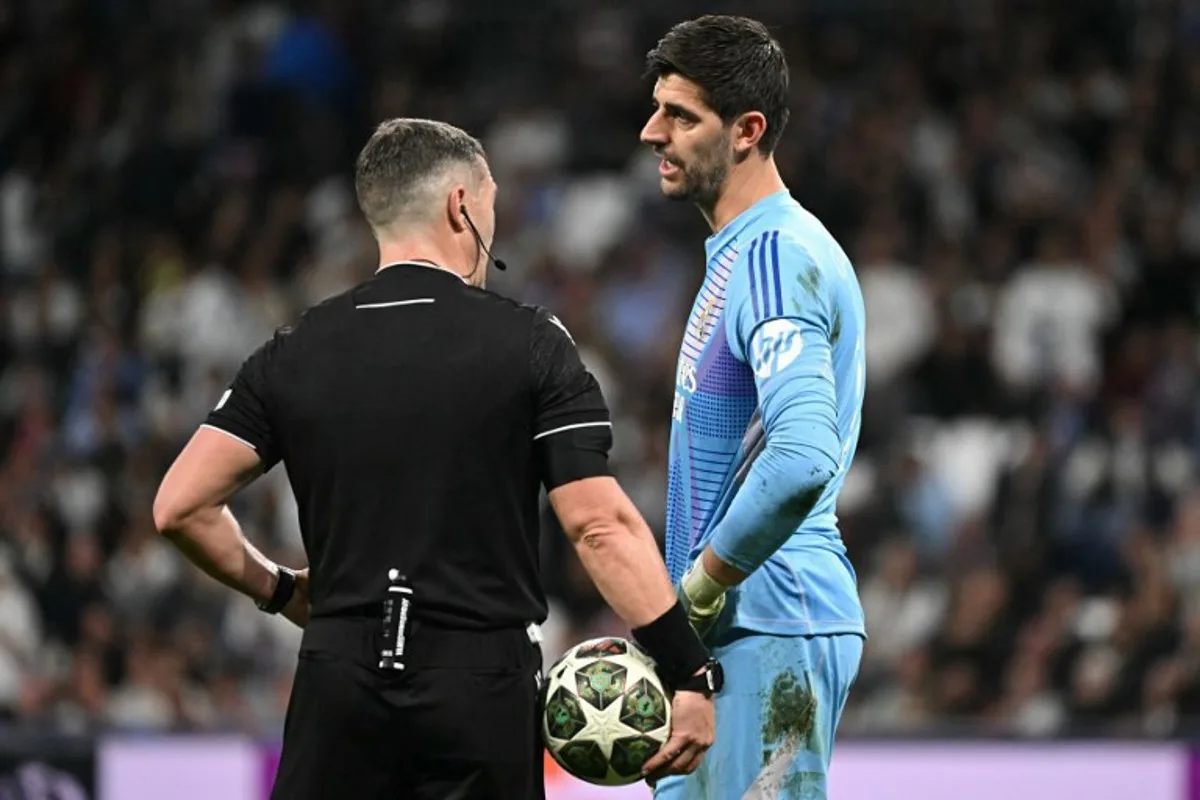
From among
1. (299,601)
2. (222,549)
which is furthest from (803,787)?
(222,549)

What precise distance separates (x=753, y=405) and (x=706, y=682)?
24.6 inches

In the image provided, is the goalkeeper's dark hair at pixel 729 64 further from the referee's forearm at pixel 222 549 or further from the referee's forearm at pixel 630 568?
the referee's forearm at pixel 222 549

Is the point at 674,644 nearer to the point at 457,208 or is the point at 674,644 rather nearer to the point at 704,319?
the point at 704,319

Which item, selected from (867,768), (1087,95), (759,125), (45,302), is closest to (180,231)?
(45,302)

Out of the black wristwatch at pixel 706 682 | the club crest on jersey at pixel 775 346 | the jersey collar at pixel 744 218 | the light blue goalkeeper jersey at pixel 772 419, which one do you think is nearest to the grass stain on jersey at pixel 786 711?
the light blue goalkeeper jersey at pixel 772 419

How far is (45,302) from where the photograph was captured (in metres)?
13.0

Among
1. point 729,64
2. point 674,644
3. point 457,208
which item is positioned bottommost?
point 674,644

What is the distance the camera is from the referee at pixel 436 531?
4.15 m

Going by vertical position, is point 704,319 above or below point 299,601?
above

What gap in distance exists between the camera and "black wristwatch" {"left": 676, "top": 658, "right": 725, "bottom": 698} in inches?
165

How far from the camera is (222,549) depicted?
4.45 m

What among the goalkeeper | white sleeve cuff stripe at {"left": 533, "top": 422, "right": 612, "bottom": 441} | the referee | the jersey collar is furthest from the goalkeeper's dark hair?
white sleeve cuff stripe at {"left": 533, "top": 422, "right": 612, "bottom": 441}

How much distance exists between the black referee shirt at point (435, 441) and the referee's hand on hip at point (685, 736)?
0.36 metres

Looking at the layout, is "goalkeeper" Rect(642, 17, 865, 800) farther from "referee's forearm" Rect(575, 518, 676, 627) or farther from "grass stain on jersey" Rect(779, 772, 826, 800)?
"referee's forearm" Rect(575, 518, 676, 627)
